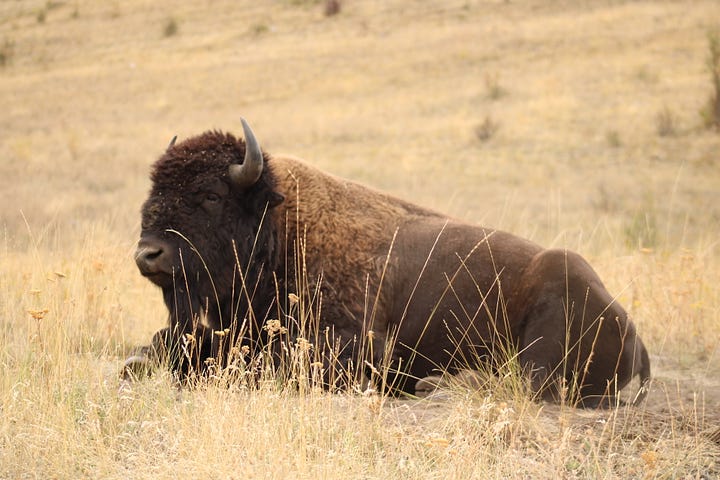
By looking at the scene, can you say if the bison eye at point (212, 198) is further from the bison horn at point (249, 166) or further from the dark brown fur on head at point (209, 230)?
the bison horn at point (249, 166)

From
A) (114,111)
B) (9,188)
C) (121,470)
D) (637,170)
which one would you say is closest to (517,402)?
(121,470)

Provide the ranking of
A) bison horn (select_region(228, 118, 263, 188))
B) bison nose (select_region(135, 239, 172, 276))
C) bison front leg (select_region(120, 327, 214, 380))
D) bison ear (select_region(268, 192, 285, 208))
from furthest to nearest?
1. bison ear (select_region(268, 192, 285, 208))
2. bison horn (select_region(228, 118, 263, 188))
3. bison front leg (select_region(120, 327, 214, 380))
4. bison nose (select_region(135, 239, 172, 276))

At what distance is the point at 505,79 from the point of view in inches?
1145

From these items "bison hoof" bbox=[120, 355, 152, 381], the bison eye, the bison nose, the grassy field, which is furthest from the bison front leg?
the bison eye

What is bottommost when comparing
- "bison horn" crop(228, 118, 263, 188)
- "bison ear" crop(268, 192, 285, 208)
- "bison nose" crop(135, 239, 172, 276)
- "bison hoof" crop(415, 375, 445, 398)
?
"bison hoof" crop(415, 375, 445, 398)

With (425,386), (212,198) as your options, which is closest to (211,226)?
(212,198)

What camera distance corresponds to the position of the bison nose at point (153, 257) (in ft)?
15.7

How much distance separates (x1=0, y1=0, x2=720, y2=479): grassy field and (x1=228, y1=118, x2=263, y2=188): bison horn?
1.13m

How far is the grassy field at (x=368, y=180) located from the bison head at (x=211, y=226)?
0.63 metres

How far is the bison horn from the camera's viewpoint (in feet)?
16.8

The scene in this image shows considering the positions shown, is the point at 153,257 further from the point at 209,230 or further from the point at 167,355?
the point at 167,355

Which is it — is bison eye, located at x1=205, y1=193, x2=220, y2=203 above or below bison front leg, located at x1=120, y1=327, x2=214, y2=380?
above

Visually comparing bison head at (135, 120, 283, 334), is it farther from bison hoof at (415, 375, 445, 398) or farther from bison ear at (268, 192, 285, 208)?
bison hoof at (415, 375, 445, 398)

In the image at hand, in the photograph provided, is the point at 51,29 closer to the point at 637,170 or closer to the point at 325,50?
the point at 325,50
